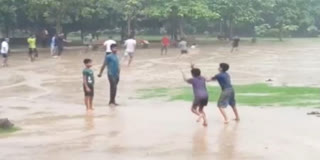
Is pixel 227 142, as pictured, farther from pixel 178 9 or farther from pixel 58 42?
pixel 178 9

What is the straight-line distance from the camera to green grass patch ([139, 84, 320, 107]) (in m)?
17.1

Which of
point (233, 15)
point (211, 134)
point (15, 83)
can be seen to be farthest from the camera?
point (233, 15)

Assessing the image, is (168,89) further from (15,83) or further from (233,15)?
(233,15)

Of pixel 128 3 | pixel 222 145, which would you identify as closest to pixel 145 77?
pixel 222 145

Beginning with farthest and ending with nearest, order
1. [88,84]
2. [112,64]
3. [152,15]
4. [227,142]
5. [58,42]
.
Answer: [152,15] → [58,42] → [112,64] → [88,84] → [227,142]

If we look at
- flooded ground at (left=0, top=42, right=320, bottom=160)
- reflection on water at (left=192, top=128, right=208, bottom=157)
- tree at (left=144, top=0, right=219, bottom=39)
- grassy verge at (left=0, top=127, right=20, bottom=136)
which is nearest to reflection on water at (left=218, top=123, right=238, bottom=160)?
flooded ground at (left=0, top=42, right=320, bottom=160)

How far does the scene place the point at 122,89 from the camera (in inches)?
853

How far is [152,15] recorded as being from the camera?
52312 millimetres

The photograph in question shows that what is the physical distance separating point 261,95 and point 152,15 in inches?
1338

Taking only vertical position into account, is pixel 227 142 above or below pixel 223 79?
below

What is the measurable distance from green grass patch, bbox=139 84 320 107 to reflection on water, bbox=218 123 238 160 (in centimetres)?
417

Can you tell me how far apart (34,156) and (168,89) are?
11.8 meters

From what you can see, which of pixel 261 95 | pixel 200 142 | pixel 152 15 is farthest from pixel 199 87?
pixel 152 15

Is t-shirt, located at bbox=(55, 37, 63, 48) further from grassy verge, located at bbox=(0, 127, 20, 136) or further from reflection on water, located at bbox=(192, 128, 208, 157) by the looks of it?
reflection on water, located at bbox=(192, 128, 208, 157)
